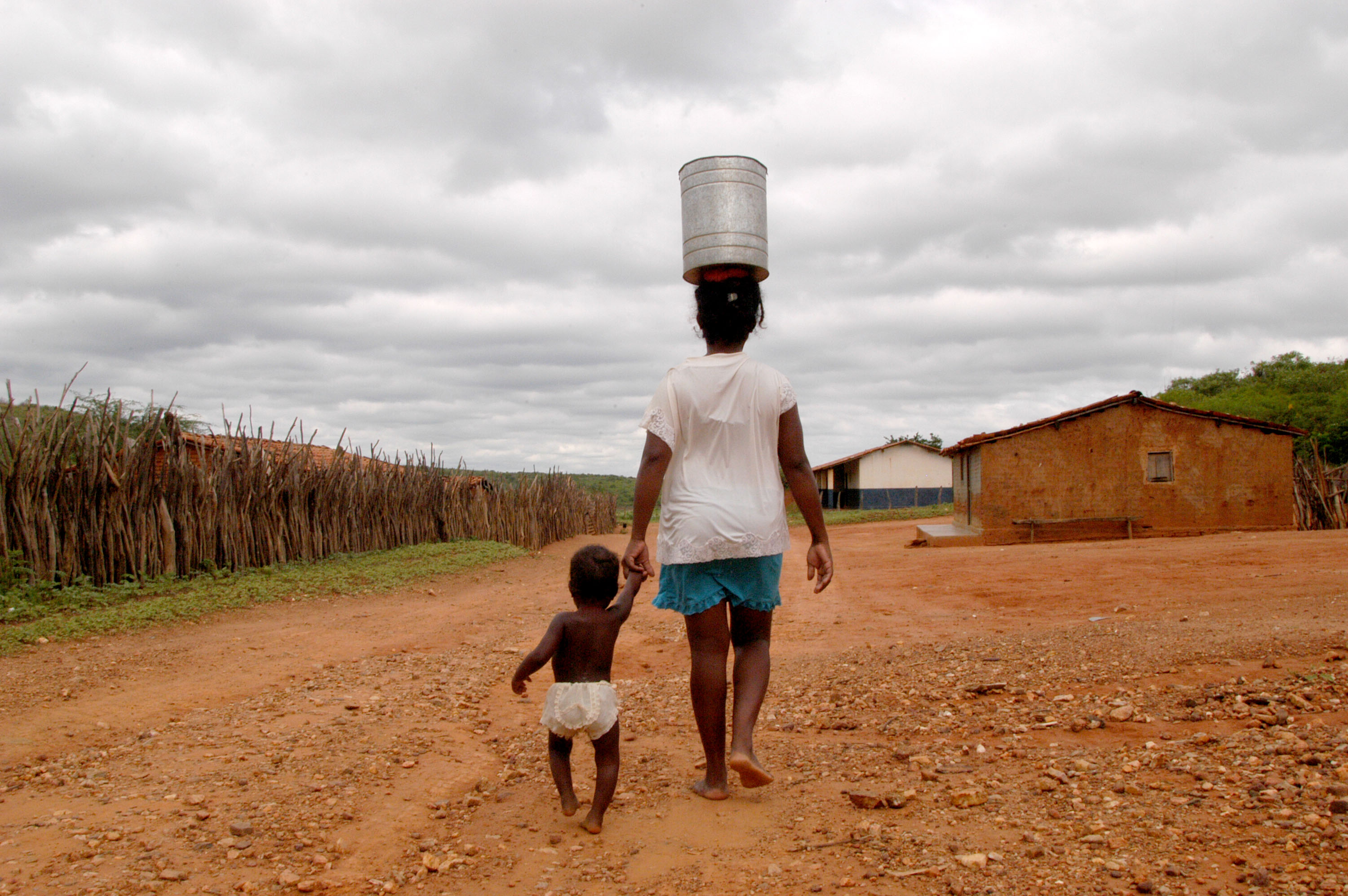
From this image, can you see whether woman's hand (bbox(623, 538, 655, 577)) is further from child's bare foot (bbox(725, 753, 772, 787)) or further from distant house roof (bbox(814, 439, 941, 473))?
distant house roof (bbox(814, 439, 941, 473))

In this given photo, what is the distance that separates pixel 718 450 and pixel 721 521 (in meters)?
0.24

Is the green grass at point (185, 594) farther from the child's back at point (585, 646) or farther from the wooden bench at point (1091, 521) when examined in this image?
the wooden bench at point (1091, 521)

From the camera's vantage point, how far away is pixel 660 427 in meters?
2.75

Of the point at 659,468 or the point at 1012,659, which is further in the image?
the point at 1012,659

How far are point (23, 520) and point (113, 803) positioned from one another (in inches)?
248

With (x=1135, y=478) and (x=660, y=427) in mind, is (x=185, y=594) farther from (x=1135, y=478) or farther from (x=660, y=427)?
(x=1135, y=478)

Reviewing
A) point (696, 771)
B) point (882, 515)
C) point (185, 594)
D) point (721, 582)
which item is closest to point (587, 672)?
point (721, 582)

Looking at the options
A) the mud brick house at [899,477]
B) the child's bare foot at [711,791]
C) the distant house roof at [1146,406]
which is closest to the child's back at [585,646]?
the child's bare foot at [711,791]

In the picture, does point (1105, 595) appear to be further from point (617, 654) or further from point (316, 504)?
point (316, 504)

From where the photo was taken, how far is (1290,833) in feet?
7.04

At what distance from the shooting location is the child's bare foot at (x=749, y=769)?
2.62 meters

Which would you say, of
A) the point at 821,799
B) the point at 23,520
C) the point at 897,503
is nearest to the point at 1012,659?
the point at 821,799

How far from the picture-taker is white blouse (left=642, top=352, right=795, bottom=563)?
2.70 m

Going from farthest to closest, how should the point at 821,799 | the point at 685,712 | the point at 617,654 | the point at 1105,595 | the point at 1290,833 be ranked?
the point at 1105,595 → the point at 617,654 → the point at 685,712 → the point at 821,799 → the point at 1290,833
